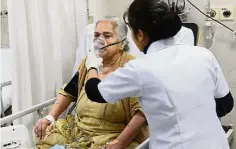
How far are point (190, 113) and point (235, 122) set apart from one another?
153 centimetres

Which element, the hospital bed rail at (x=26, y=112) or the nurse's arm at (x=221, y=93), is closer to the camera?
the nurse's arm at (x=221, y=93)

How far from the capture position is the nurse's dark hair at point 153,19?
4.87 feet

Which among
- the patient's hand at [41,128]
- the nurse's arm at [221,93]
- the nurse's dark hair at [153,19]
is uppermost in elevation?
the nurse's dark hair at [153,19]

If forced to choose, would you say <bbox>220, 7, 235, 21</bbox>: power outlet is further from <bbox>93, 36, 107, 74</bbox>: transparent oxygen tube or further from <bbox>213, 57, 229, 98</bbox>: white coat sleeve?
<bbox>213, 57, 229, 98</bbox>: white coat sleeve

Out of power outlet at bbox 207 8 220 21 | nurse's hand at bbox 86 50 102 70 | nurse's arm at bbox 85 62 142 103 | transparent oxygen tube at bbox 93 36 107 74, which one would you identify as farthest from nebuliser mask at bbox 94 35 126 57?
power outlet at bbox 207 8 220 21

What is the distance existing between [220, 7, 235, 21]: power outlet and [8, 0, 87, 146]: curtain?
106 cm

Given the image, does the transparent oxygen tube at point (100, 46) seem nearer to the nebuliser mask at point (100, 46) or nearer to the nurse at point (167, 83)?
the nebuliser mask at point (100, 46)

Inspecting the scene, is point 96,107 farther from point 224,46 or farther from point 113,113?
point 224,46

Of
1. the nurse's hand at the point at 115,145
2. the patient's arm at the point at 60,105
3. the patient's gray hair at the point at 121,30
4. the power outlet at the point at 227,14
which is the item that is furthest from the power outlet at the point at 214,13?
the nurse's hand at the point at 115,145

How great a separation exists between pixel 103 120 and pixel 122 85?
1.94 feet

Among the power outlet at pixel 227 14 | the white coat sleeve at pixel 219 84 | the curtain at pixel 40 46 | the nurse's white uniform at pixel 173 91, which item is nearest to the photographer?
the nurse's white uniform at pixel 173 91

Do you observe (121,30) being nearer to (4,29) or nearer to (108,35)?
(108,35)

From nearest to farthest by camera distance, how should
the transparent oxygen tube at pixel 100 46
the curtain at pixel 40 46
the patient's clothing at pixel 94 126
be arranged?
the patient's clothing at pixel 94 126 < the transparent oxygen tube at pixel 100 46 < the curtain at pixel 40 46

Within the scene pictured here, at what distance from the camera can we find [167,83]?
56.7 inches
